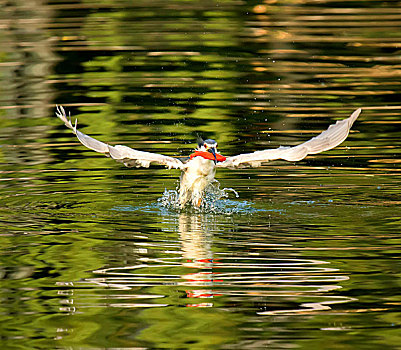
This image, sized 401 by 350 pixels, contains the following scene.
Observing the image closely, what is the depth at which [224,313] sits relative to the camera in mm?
9188

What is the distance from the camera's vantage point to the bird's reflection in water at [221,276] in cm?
949

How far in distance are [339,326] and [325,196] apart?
4.85m

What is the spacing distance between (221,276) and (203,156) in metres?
2.58

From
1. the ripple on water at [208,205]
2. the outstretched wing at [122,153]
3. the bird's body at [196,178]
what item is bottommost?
the ripple on water at [208,205]

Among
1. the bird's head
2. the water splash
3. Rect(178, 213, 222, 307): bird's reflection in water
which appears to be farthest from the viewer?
the water splash

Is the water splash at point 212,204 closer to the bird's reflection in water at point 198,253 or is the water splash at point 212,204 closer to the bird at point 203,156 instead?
the bird at point 203,156

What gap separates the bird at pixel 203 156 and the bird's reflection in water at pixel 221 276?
2.66 ft

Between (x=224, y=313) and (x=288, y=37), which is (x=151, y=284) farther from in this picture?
(x=288, y=37)

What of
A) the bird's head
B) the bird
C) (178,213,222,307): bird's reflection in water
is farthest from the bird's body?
(178,213,222,307): bird's reflection in water

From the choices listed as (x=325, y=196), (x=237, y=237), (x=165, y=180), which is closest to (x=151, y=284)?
(x=237, y=237)

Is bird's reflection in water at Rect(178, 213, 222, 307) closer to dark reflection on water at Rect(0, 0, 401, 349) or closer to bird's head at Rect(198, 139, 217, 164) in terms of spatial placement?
dark reflection on water at Rect(0, 0, 401, 349)

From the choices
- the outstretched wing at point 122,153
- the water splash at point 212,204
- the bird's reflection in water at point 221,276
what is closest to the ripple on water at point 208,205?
the water splash at point 212,204

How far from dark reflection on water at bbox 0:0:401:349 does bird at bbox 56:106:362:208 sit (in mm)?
351

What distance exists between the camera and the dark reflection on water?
9.12 metres
